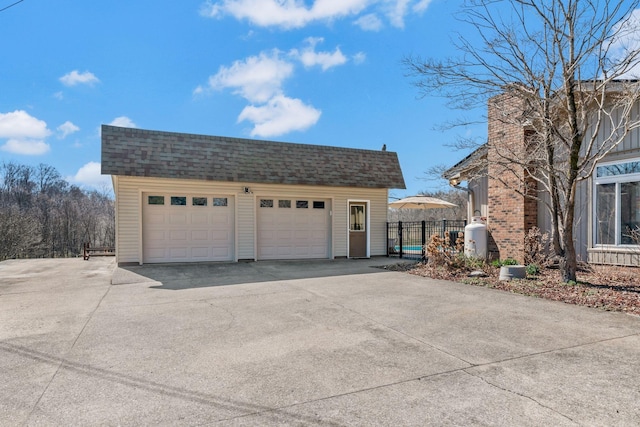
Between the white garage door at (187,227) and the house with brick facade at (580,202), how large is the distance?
772cm

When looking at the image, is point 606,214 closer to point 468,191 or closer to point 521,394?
point 468,191

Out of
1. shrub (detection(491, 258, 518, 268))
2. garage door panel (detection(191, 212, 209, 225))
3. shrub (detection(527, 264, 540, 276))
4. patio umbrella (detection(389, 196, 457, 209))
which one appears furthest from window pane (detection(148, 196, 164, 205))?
shrub (detection(527, 264, 540, 276))

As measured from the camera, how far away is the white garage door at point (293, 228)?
41.2 ft

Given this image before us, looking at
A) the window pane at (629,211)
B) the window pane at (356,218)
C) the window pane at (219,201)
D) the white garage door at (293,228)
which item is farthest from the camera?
the window pane at (356,218)

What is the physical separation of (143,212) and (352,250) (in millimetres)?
7216

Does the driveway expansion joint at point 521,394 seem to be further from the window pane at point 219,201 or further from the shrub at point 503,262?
the window pane at point 219,201

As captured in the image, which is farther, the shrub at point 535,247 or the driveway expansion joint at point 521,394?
the shrub at point 535,247

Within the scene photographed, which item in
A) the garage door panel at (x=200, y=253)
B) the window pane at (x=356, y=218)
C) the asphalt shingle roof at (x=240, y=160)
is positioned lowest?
the garage door panel at (x=200, y=253)

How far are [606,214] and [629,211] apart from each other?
0.46 metres

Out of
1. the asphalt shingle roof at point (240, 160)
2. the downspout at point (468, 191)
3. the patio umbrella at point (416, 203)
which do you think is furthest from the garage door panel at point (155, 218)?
the downspout at point (468, 191)

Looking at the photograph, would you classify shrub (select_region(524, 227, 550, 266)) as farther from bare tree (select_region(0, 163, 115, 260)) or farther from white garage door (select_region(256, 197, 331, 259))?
bare tree (select_region(0, 163, 115, 260))

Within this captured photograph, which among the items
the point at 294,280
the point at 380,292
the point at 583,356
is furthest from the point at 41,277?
the point at 583,356

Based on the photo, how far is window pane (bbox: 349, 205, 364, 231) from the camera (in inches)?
539

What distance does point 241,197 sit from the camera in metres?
12.1
